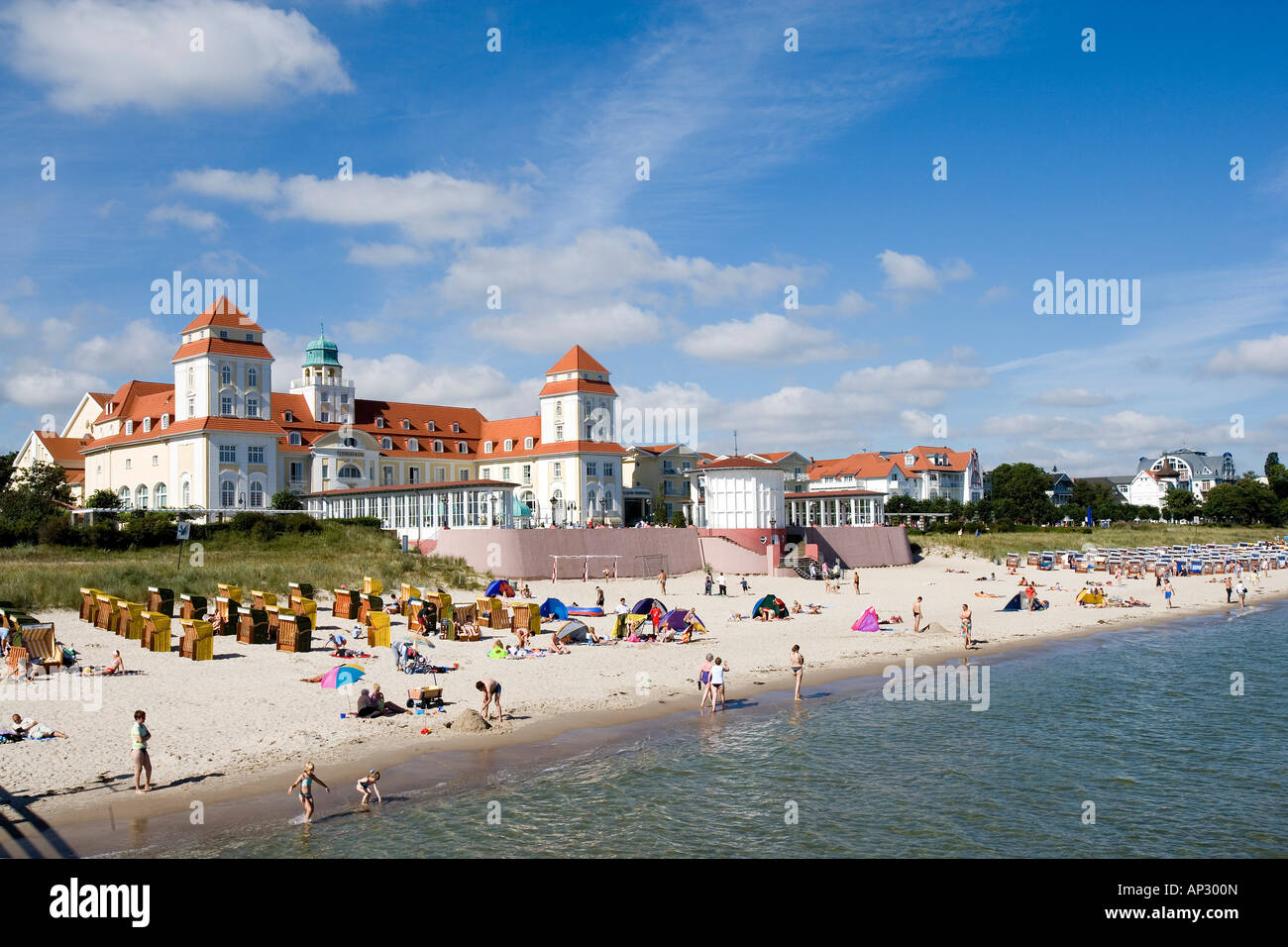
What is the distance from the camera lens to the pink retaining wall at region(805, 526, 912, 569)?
5831 cm

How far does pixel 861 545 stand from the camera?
60.5 m

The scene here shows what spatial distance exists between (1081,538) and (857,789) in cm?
6954

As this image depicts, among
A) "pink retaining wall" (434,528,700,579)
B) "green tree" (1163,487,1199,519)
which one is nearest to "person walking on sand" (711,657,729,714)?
"pink retaining wall" (434,528,700,579)

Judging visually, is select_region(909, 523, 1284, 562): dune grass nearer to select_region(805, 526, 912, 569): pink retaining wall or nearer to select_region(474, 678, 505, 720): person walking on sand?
select_region(805, 526, 912, 569): pink retaining wall

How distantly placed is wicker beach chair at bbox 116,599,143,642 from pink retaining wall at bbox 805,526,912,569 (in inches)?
1565

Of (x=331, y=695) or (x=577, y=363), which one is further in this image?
(x=577, y=363)

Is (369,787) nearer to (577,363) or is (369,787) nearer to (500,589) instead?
(500,589)

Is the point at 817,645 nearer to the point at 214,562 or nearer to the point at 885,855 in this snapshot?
the point at 885,855

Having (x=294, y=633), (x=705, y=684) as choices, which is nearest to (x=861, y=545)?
(x=705, y=684)

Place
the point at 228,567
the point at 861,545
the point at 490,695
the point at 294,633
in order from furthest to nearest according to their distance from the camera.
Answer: the point at 861,545 < the point at 228,567 < the point at 294,633 < the point at 490,695

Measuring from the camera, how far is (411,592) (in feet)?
105

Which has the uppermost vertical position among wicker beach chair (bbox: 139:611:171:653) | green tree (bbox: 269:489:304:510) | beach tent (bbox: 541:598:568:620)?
green tree (bbox: 269:489:304:510)

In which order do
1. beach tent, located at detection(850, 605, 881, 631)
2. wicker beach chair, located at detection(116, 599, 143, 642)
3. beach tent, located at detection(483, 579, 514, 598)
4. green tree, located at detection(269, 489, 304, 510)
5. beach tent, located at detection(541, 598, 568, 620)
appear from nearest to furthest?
1. wicker beach chair, located at detection(116, 599, 143, 642)
2. beach tent, located at detection(541, 598, 568, 620)
3. beach tent, located at detection(850, 605, 881, 631)
4. beach tent, located at detection(483, 579, 514, 598)
5. green tree, located at detection(269, 489, 304, 510)

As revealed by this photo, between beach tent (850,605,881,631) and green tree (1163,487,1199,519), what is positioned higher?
green tree (1163,487,1199,519)
